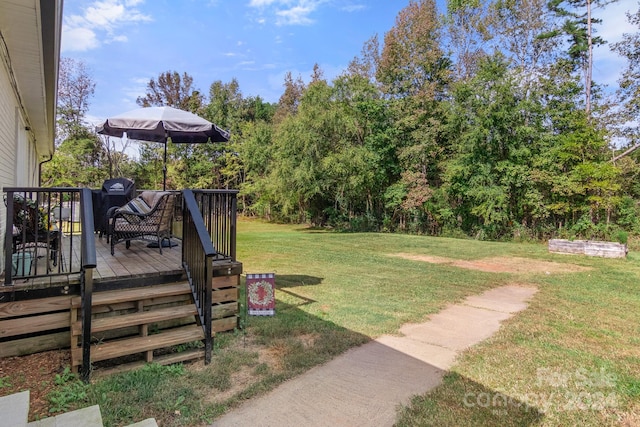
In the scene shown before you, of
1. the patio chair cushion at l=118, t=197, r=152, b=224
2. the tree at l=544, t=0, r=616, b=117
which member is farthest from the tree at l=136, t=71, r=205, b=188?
the patio chair cushion at l=118, t=197, r=152, b=224

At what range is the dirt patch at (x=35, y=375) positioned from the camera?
2225mm

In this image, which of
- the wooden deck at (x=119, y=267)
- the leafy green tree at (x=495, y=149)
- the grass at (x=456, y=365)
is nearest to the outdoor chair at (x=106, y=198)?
the wooden deck at (x=119, y=267)

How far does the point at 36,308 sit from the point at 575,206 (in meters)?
14.8

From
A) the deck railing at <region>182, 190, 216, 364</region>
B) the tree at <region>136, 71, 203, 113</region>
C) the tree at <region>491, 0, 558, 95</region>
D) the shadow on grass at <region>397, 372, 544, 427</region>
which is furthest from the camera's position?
the tree at <region>136, 71, 203, 113</region>

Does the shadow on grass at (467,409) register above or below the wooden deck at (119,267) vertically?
below

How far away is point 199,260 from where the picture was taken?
3.12 meters

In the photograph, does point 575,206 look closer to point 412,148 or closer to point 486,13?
point 412,148

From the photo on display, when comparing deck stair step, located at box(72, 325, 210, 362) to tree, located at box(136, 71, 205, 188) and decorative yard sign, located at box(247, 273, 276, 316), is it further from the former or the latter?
tree, located at box(136, 71, 205, 188)

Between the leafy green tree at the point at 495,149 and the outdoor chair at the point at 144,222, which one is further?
the leafy green tree at the point at 495,149

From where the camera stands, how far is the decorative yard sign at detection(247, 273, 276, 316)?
399 centimetres

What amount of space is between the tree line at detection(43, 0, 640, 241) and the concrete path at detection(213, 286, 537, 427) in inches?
426

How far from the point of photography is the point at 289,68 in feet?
84.0

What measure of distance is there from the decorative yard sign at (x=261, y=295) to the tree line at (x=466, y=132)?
1113cm

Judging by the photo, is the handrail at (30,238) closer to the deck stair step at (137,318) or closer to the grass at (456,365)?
the deck stair step at (137,318)
